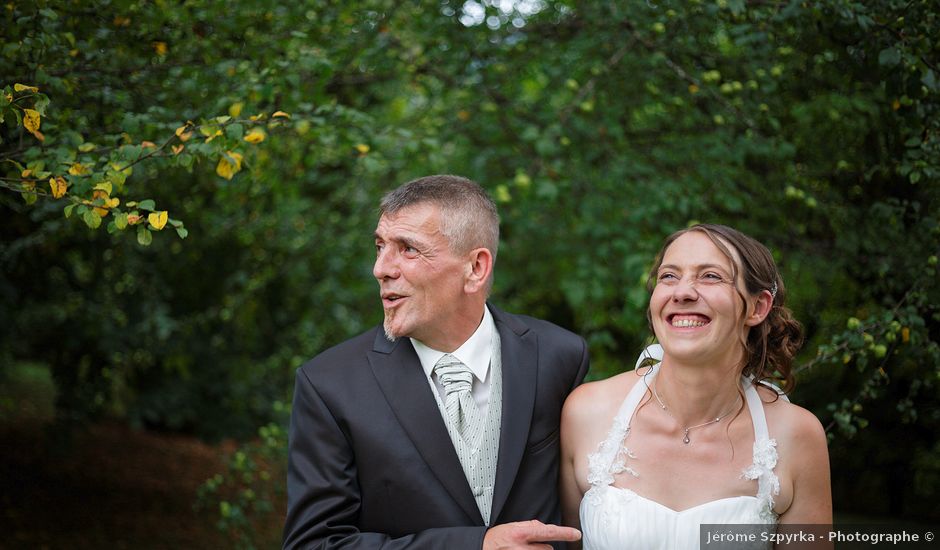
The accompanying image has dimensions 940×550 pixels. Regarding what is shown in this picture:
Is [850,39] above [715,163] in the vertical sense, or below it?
above

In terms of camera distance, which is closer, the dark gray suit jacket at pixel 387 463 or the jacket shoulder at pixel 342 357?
the dark gray suit jacket at pixel 387 463

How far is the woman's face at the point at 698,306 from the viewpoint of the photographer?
2.64 meters

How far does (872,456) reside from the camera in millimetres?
5500

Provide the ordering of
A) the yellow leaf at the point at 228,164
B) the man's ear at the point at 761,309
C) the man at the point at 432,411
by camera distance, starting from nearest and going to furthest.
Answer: the man at the point at 432,411
the man's ear at the point at 761,309
the yellow leaf at the point at 228,164

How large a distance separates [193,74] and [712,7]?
7.93ft

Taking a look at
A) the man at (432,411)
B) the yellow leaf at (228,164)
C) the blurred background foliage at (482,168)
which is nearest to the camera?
the man at (432,411)

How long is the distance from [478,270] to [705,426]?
36.9 inches

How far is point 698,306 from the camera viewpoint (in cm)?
264

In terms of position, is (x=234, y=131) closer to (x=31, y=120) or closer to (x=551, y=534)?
(x=31, y=120)

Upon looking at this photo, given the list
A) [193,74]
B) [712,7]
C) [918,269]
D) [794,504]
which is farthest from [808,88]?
[193,74]

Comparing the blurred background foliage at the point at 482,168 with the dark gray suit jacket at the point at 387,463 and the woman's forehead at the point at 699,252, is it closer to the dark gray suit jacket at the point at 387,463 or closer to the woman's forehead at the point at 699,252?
the woman's forehead at the point at 699,252

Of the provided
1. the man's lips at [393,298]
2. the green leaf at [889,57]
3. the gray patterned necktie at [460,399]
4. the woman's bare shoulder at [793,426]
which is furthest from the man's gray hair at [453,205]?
the green leaf at [889,57]

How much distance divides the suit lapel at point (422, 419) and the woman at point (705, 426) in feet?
1.60

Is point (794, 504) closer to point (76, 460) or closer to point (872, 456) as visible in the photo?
point (872, 456)
